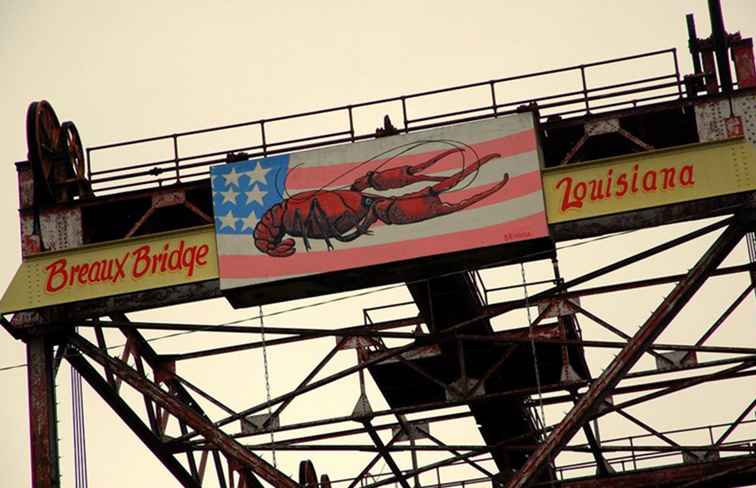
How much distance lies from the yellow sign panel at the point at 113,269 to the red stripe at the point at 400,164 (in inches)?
72.5

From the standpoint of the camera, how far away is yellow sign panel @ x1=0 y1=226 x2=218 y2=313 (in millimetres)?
38688

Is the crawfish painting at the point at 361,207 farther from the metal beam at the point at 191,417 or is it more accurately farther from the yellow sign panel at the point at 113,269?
the metal beam at the point at 191,417

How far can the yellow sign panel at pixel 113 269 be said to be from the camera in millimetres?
38688

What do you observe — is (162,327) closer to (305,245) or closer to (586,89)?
(305,245)

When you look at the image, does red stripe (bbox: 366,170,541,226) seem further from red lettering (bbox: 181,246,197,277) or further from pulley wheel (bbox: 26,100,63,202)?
pulley wheel (bbox: 26,100,63,202)

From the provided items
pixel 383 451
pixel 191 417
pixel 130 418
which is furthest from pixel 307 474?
pixel 191 417

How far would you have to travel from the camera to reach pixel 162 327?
Answer: 3984 centimetres

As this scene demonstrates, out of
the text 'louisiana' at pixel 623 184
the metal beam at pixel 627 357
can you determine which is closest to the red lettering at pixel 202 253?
the text 'louisiana' at pixel 623 184

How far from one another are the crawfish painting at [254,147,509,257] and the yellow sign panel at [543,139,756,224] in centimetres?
106

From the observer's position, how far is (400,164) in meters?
38.3

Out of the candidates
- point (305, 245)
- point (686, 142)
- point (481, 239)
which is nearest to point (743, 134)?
point (686, 142)

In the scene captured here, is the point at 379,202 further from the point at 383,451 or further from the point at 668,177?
the point at 383,451

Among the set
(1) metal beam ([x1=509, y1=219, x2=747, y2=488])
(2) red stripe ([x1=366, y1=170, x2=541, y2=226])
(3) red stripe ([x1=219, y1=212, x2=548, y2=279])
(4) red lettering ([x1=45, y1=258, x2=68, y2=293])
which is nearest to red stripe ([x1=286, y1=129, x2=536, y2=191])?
(2) red stripe ([x1=366, y1=170, x2=541, y2=226])

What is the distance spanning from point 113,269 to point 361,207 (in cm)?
440
